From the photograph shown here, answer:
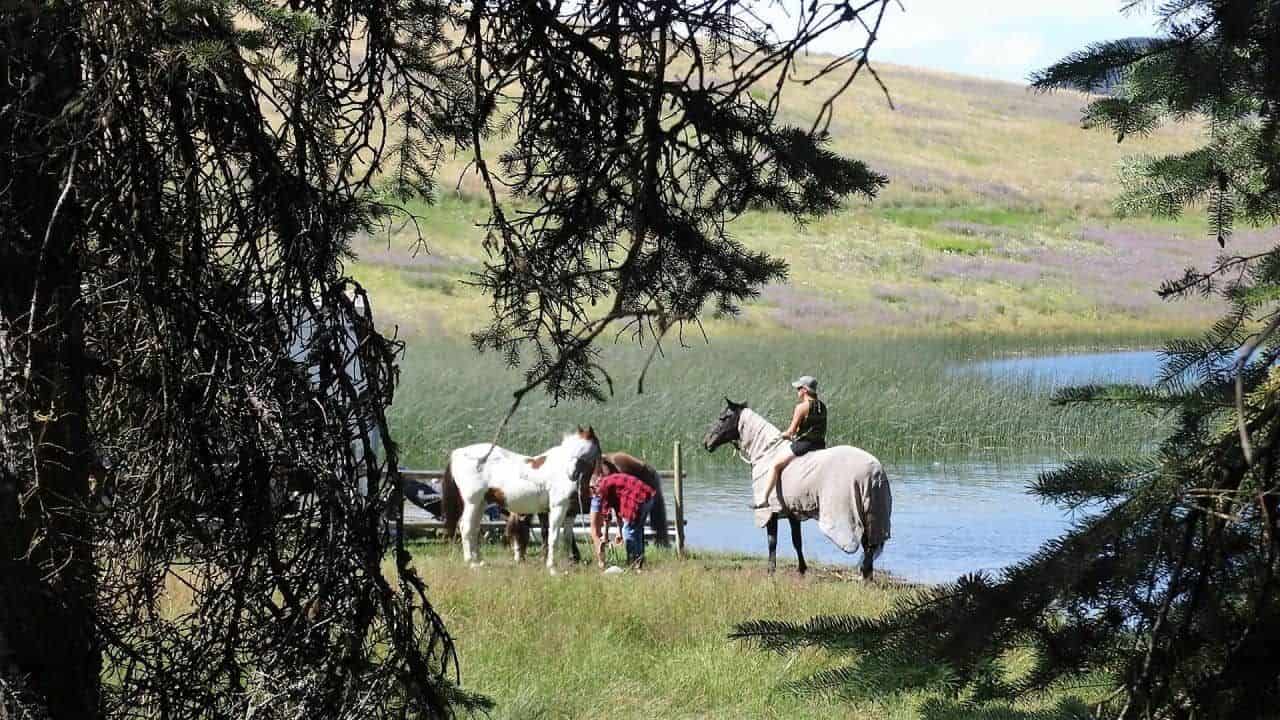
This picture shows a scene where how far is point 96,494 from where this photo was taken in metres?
4.27

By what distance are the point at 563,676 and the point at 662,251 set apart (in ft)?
16.3

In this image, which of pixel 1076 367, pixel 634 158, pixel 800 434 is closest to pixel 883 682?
pixel 634 158

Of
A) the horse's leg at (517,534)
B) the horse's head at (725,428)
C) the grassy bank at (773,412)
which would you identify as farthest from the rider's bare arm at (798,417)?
the grassy bank at (773,412)

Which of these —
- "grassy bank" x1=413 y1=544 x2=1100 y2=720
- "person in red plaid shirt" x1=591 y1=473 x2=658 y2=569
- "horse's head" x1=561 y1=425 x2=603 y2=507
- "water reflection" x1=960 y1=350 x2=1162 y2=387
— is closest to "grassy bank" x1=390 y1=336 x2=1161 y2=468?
"water reflection" x1=960 y1=350 x2=1162 y2=387

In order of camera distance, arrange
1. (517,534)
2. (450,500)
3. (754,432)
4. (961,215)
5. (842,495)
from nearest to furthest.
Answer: (842,495), (450,500), (517,534), (754,432), (961,215)

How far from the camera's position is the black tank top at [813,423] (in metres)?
15.2

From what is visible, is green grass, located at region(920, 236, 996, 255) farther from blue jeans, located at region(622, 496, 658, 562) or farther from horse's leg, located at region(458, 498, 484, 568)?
horse's leg, located at region(458, 498, 484, 568)

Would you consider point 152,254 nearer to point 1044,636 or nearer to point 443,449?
point 1044,636

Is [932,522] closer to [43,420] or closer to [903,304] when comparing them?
[43,420]

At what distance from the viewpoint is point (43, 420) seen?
3.74 meters

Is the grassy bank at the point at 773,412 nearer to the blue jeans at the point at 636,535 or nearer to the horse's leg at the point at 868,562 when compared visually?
the blue jeans at the point at 636,535

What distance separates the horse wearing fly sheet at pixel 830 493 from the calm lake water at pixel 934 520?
0.94 metres

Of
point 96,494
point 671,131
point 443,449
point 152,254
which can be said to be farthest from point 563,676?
point 443,449

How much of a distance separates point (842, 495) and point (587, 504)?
2.90 metres
